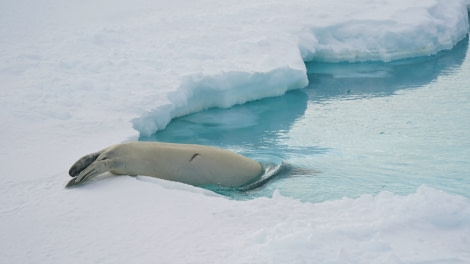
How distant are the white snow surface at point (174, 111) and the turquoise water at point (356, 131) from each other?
1.22 ft

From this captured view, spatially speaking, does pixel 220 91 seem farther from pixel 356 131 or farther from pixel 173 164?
pixel 173 164

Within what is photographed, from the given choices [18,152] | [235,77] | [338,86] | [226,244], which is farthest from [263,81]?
[226,244]

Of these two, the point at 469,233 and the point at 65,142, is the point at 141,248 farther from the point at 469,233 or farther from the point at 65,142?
the point at 65,142

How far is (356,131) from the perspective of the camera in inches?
244

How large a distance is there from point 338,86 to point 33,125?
4.23 meters

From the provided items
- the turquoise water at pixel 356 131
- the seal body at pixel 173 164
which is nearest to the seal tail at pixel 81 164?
the seal body at pixel 173 164

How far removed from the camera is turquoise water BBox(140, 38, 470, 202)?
4781mm

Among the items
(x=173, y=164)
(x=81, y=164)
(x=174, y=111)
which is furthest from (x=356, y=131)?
(x=81, y=164)

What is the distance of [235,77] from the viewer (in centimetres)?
708

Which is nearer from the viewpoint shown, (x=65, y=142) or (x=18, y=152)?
(x=18, y=152)

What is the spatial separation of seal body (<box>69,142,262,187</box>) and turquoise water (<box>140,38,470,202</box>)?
19 centimetres

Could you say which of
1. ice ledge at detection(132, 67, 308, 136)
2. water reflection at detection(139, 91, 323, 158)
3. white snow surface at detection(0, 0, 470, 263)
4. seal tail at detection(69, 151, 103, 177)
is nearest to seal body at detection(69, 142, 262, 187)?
seal tail at detection(69, 151, 103, 177)

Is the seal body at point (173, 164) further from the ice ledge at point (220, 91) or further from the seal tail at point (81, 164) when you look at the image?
the ice ledge at point (220, 91)

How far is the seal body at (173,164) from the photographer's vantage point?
422 centimetres
